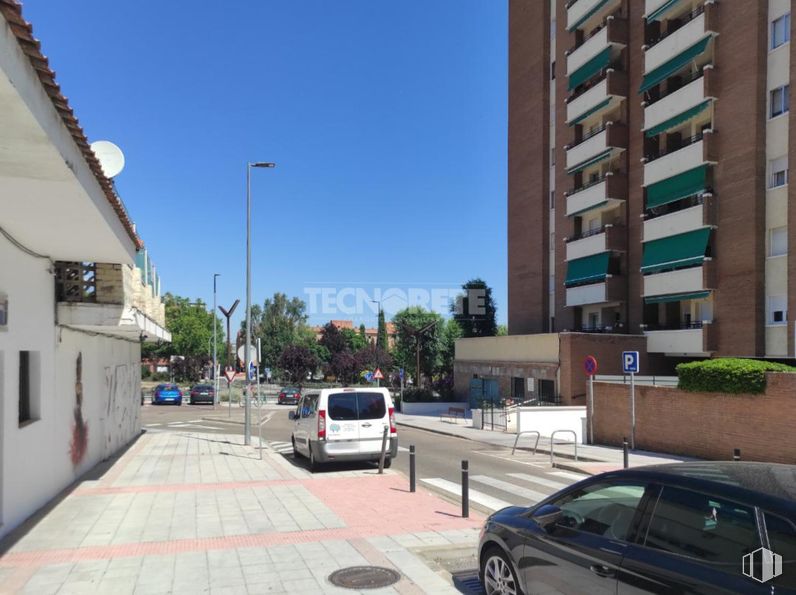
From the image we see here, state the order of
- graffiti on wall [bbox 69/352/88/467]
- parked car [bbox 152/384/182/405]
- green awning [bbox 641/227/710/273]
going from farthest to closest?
parked car [bbox 152/384/182/405] → green awning [bbox 641/227/710/273] → graffiti on wall [bbox 69/352/88/467]

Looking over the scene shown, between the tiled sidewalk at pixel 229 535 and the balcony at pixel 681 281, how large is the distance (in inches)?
775

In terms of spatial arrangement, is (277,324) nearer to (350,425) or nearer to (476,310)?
(476,310)

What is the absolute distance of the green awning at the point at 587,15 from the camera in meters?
32.9

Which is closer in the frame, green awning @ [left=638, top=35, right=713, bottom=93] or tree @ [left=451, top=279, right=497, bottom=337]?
green awning @ [left=638, top=35, right=713, bottom=93]

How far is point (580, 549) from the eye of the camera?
404cm

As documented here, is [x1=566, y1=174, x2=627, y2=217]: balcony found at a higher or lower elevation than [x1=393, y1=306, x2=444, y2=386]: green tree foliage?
higher

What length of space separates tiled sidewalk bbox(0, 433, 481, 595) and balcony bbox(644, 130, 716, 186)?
21683mm

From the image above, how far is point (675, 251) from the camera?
27.7m

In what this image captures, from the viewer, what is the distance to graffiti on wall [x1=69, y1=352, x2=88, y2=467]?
442 inches

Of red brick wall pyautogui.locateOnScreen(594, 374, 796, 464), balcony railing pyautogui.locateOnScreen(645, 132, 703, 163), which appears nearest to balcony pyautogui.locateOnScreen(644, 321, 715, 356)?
balcony railing pyautogui.locateOnScreen(645, 132, 703, 163)

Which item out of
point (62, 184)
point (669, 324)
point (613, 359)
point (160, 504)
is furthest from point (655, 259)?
point (62, 184)

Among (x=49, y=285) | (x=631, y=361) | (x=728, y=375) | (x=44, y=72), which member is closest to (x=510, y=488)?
(x=631, y=361)

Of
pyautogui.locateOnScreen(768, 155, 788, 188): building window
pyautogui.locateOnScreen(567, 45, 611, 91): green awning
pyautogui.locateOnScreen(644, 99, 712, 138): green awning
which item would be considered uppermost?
pyautogui.locateOnScreen(567, 45, 611, 91): green awning

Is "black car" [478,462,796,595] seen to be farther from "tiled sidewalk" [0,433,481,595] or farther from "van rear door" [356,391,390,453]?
"van rear door" [356,391,390,453]
